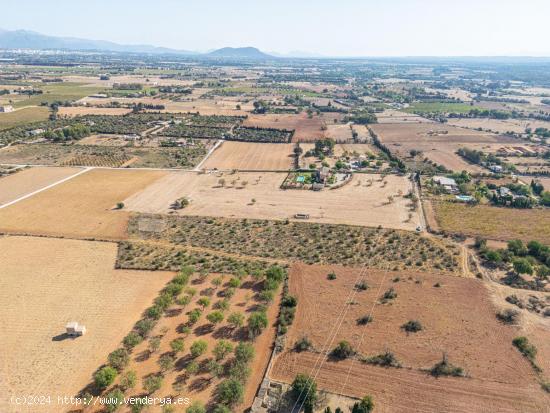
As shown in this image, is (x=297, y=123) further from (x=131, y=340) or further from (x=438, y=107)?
(x=131, y=340)

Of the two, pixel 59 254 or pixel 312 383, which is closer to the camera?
pixel 312 383

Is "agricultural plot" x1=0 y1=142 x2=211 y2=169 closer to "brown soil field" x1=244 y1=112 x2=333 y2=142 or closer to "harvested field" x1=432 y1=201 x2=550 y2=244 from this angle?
"brown soil field" x1=244 y1=112 x2=333 y2=142

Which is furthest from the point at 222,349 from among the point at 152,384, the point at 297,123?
the point at 297,123

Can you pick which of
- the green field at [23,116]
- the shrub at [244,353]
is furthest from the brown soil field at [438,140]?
the green field at [23,116]

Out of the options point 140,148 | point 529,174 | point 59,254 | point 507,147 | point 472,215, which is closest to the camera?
point 59,254

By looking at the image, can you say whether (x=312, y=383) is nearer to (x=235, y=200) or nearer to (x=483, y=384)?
(x=483, y=384)

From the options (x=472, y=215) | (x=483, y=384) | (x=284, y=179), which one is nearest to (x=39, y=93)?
(x=284, y=179)

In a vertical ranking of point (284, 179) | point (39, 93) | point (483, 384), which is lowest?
point (483, 384)
